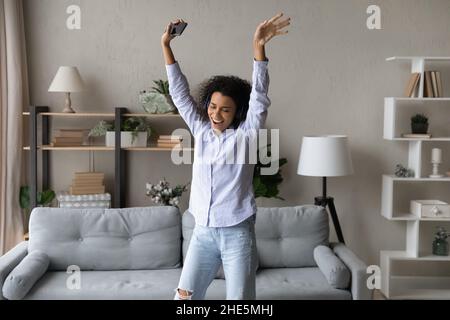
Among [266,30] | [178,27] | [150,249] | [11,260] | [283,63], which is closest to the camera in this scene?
[266,30]

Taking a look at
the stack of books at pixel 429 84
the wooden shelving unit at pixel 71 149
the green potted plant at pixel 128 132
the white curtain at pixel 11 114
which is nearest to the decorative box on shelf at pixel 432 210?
the stack of books at pixel 429 84

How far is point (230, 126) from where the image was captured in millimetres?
2045

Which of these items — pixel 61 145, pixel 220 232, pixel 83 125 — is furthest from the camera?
pixel 83 125

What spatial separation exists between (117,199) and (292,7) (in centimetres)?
183

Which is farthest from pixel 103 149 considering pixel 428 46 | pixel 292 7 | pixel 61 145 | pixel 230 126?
pixel 428 46

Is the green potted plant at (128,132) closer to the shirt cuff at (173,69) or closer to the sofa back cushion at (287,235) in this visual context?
the sofa back cushion at (287,235)

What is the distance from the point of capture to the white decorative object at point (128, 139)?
3850 millimetres

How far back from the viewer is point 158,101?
387 cm

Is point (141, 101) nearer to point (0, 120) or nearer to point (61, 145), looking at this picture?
point (61, 145)

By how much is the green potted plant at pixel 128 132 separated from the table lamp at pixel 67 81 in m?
0.30

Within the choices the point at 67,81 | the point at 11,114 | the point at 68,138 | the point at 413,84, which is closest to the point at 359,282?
the point at 413,84

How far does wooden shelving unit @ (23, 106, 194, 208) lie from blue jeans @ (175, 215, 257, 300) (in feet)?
6.45

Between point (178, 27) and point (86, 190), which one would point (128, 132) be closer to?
point (86, 190)

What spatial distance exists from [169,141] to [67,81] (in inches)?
30.6
